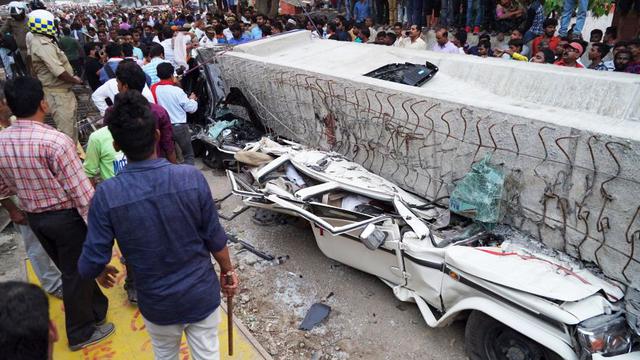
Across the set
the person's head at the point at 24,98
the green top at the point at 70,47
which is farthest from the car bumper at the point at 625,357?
the green top at the point at 70,47

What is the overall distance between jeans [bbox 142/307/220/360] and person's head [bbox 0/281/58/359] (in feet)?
2.90

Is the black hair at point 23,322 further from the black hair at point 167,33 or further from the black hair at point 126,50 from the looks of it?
the black hair at point 167,33

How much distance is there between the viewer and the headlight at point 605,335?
229 cm

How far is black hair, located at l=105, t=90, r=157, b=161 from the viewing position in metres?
1.86

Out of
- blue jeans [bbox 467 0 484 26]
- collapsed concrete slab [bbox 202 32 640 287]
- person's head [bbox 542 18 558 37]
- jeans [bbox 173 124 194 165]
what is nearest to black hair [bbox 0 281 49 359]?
collapsed concrete slab [bbox 202 32 640 287]

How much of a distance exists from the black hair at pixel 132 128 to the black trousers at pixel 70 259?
50.2 inches

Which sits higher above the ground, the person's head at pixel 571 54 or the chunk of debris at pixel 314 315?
the person's head at pixel 571 54

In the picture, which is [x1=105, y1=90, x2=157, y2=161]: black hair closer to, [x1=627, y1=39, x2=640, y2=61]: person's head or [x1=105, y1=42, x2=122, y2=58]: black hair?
[x1=105, y1=42, x2=122, y2=58]: black hair

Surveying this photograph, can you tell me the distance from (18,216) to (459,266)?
3.18 meters

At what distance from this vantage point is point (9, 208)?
3041mm

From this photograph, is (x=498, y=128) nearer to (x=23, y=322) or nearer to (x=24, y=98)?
(x=23, y=322)

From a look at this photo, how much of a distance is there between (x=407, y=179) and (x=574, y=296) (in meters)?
2.04

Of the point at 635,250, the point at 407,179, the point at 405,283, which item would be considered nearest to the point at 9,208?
the point at 405,283

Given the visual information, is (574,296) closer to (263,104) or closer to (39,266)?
(39,266)
